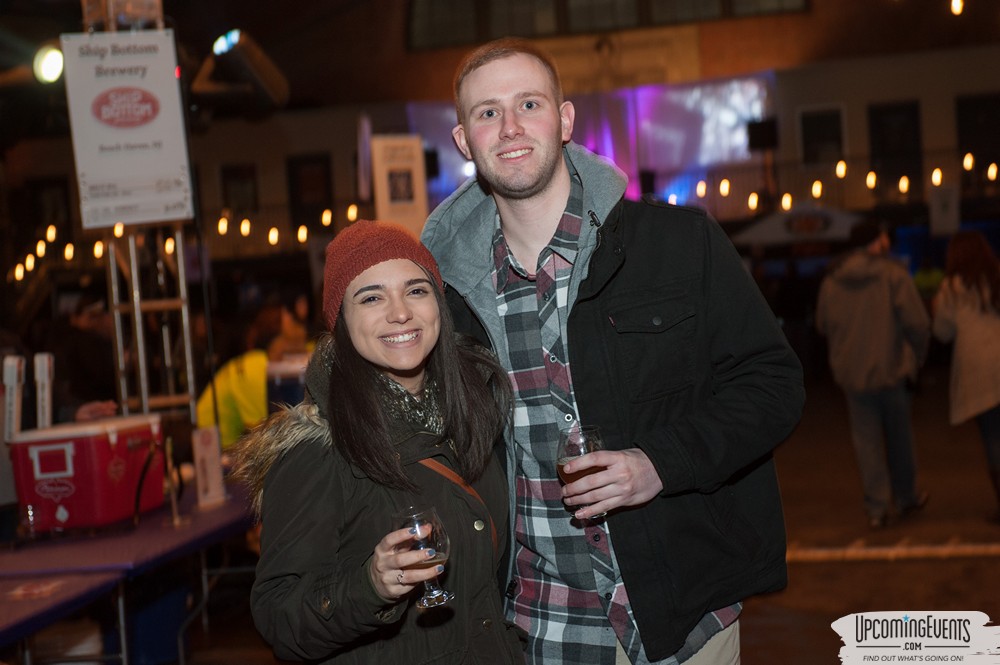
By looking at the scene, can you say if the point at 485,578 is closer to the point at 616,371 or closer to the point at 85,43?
the point at 616,371

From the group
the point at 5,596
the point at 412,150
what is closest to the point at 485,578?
the point at 5,596

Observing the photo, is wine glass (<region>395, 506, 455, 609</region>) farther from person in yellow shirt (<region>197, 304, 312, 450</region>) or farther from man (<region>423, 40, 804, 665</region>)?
person in yellow shirt (<region>197, 304, 312, 450</region>)

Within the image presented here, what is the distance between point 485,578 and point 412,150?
772cm

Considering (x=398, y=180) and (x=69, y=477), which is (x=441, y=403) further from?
(x=398, y=180)

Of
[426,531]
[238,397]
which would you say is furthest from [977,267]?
[426,531]

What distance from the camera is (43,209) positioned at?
95.6 ft

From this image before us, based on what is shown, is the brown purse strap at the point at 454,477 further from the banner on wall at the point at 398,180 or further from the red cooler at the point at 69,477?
the banner on wall at the point at 398,180

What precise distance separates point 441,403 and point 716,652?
83 cm

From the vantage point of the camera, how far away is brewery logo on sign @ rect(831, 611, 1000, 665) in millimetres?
2340

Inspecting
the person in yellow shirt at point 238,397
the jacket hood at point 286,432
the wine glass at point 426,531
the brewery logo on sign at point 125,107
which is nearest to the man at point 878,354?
the person in yellow shirt at point 238,397

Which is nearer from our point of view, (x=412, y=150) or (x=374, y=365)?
(x=374, y=365)

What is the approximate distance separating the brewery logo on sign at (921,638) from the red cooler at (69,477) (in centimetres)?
328

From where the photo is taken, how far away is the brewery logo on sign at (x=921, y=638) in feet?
7.68

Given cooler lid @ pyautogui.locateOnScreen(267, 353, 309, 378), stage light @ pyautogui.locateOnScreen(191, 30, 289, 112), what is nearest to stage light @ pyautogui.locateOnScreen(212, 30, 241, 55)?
stage light @ pyautogui.locateOnScreen(191, 30, 289, 112)
